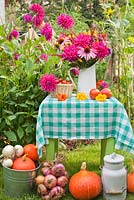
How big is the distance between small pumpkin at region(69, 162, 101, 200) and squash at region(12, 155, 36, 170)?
378 mm

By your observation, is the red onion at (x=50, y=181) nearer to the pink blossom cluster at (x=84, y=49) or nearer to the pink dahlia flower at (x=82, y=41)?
the pink blossom cluster at (x=84, y=49)

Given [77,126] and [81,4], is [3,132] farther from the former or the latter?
[81,4]

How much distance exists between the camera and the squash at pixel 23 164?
356 cm

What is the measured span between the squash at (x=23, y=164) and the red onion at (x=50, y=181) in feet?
0.56

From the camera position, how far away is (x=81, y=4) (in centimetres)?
1018

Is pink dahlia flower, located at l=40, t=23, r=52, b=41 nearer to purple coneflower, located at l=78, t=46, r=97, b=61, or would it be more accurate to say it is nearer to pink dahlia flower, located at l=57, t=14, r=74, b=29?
pink dahlia flower, located at l=57, t=14, r=74, b=29

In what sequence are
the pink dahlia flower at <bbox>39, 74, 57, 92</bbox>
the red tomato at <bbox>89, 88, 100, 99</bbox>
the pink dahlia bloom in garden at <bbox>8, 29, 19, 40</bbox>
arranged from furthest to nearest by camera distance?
1. the pink dahlia bloom in garden at <bbox>8, 29, 19, 40</bbox>
2. the red tomato at <bbox>89, 88, 100, 99</bbox>
3. the pink dahlia flower at <bbox>39, 74, 57, 92</bbox>

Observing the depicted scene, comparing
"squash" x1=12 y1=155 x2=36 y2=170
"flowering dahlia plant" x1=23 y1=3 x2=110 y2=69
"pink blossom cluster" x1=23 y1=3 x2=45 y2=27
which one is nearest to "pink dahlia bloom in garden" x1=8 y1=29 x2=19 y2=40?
"pink blossom cluster" x1=23 y1=3 x2=45 y2=27

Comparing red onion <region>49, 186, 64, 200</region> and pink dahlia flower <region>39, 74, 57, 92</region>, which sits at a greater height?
pink dahlia flower <region>39, 74, 57, 92</region>

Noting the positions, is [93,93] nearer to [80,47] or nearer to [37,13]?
[80,47]

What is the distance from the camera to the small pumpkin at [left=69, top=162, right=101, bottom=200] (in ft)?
11.5

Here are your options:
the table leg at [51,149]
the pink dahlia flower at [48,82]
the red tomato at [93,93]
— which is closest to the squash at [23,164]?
the table leg at [51,149]

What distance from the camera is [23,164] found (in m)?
3.57

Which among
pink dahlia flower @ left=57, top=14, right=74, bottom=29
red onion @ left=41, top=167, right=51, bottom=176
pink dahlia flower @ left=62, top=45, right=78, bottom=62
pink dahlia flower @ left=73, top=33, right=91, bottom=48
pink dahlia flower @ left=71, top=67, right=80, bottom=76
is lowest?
red onion @ left=41, top=167, right=51, bottom=176
